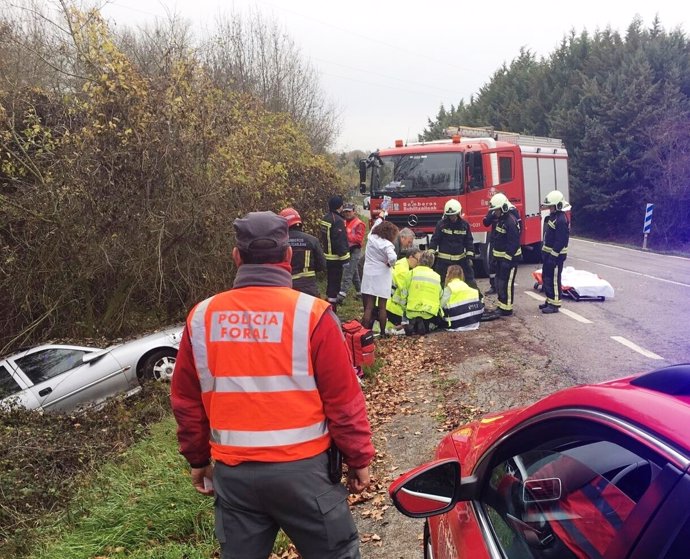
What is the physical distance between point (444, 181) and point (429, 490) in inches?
408

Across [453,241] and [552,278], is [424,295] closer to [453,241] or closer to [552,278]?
[453,241]

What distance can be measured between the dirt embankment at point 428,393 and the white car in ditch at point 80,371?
3.07 meters

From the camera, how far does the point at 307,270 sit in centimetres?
739

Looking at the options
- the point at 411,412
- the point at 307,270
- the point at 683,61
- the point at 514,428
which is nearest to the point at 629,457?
the point at 514,428

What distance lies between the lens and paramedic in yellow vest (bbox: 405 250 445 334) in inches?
320

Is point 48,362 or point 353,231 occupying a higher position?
point 353,231

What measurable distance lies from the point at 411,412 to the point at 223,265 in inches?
227

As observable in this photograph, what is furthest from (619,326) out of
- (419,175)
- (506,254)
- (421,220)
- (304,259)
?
(419,175)

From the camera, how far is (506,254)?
346 inches

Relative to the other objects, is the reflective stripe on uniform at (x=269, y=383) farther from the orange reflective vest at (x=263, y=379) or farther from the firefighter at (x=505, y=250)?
the firefighter at (x=505, y=250)

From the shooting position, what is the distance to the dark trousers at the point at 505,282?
8742 millimetres

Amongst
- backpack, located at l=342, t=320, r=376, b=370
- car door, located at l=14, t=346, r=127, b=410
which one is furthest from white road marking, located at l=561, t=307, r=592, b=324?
car door, located at l=14, t=346, r=127, b=410

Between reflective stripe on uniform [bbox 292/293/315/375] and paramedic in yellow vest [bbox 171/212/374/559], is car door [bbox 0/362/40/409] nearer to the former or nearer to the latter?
paramedic in yellow vest [bbox 171/212/374/559]

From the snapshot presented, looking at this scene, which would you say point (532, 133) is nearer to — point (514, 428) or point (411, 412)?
point (411, 412)
